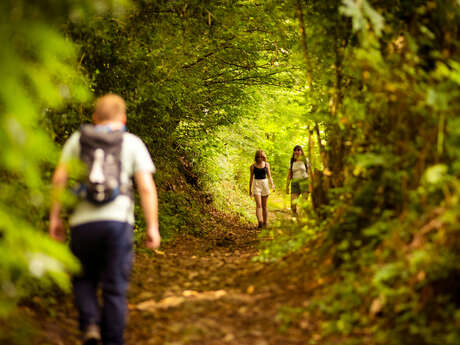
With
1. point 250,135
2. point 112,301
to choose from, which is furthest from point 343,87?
point 250,135

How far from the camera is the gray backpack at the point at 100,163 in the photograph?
355 centimetres

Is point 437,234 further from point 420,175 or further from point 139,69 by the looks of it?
point 139,69

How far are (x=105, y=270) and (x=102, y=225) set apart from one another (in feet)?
1.20

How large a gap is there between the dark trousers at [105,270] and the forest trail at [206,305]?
54cm

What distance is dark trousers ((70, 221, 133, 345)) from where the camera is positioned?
362 centimetres

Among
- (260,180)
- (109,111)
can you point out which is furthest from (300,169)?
(109,111)

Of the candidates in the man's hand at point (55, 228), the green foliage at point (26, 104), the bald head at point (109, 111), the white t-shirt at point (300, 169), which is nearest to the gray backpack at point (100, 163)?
the bald head at point (109, 111)

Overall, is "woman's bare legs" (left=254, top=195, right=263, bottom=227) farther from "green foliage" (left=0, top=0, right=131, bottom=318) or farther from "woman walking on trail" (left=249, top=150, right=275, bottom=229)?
"green foliage" (left=0, top=0, right=131, bottom=318)

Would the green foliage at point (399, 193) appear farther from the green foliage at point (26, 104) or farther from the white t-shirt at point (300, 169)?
the white t-shirt at point (300, 169)

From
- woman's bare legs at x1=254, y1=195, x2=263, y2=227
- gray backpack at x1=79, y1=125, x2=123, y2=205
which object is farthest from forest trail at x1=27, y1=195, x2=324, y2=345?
woman's bare legs at x1=254, y1=195, x2=263, y2=227

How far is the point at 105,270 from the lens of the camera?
3.70m

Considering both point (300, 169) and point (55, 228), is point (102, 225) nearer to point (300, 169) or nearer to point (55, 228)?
point (55, 228)

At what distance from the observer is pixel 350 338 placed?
3.75 meters

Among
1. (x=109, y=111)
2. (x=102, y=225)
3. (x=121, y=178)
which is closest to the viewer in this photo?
(x=102, y=225)
